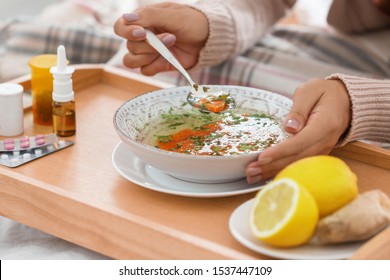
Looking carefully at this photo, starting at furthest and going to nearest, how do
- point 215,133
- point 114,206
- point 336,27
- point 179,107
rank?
1. point 336,27
2. point 179,107
3. point 215,133
4. point 114,206

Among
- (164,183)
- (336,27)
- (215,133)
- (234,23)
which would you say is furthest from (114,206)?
(336,27)

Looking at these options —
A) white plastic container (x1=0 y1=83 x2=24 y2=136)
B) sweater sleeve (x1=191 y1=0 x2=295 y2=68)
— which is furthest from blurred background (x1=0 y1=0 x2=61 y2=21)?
white plastic container (x1=0 y1=83 x2=24 y2=136)

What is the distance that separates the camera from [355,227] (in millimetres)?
831

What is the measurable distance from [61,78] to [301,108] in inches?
15.4

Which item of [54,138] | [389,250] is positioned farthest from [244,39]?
[389,250]

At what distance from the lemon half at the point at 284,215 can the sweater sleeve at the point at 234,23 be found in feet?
2.18

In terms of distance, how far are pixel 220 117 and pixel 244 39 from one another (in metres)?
0.55

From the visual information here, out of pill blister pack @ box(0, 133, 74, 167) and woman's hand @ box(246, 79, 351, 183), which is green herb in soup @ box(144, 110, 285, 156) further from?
pill blister pack @ box(0, 133, 74, 167)

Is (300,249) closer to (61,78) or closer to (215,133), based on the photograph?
(215,133)

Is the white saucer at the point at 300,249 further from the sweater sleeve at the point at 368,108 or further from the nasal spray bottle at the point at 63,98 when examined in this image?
the nasal spray bottle at the point at 63,98

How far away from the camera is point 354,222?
0.83 m

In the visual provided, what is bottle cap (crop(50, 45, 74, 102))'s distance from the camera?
44.5 inches

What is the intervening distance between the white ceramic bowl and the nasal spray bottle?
0.35 feet
